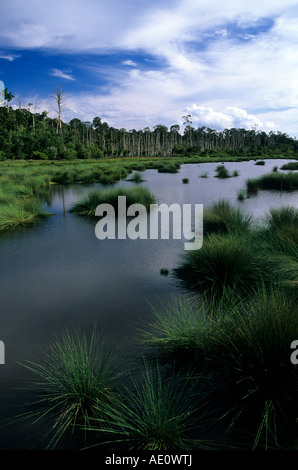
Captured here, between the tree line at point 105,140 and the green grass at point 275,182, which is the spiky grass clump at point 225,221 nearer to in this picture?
the green grass at point 275,182

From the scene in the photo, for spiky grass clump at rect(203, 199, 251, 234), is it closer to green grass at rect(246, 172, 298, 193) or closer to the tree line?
green grass at rect(246, 172, 298, 193)

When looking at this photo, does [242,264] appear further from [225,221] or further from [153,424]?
[153,424]

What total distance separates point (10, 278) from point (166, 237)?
11.9ft

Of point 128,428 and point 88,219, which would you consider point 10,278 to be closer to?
point 128,428

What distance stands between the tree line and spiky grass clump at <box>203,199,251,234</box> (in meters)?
30.7

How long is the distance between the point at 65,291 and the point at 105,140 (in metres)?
75.3

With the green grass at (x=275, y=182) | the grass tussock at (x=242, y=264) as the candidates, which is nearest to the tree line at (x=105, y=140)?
the green grass at (x=275, y=182)

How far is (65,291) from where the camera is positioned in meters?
4.88

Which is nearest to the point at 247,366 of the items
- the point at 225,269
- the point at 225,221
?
the point at 225,269

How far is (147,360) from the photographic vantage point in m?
3.20

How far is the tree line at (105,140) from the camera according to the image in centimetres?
4084

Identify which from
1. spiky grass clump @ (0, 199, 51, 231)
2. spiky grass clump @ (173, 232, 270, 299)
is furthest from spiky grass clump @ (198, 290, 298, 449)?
spiky grass clump @ (0, 199, 51, 231)

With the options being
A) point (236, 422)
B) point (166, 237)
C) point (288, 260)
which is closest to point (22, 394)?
point (236, 422)

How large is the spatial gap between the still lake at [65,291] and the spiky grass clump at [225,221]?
2.56 feet
